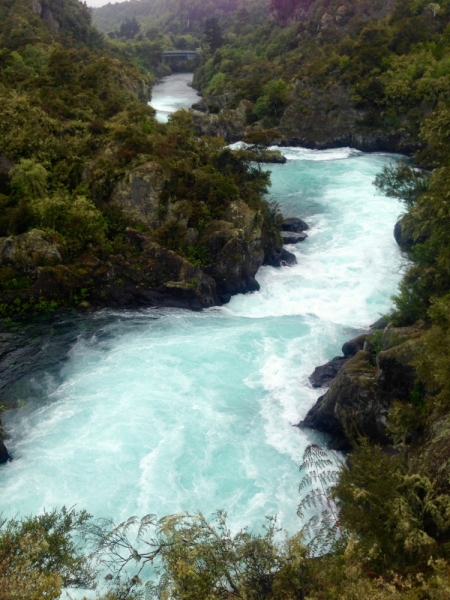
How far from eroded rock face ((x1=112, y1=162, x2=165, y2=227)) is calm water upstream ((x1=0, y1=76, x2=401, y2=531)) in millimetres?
6630

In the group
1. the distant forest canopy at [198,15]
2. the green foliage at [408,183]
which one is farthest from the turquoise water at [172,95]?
the green foliage at [408,183]

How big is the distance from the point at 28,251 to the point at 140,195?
7.70 metres

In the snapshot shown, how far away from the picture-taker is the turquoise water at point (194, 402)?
637 inches

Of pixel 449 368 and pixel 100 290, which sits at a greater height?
pixel 449 368

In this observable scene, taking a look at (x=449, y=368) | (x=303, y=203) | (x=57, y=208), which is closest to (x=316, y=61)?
(x=303, y=203)

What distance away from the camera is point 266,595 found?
9117 mm

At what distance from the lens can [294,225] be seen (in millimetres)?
37219

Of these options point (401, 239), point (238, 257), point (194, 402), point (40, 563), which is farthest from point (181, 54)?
point (40, 563)

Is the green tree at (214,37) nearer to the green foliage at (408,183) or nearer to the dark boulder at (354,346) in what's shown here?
the green foliage at (408,183)

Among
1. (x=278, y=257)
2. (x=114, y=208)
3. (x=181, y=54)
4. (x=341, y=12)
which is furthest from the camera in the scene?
(x=181, y=54)

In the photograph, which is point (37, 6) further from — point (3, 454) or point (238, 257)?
point (3, 454)

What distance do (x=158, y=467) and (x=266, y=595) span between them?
28.5 ft

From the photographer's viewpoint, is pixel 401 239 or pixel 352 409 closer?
pixel 352 409

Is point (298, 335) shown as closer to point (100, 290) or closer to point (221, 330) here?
point (221, 330)
